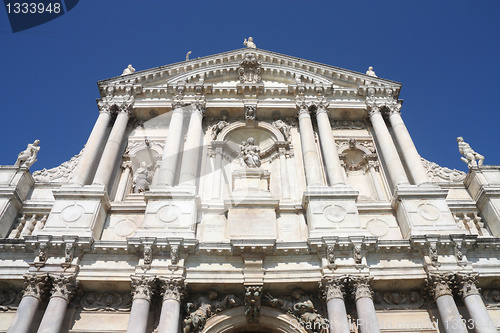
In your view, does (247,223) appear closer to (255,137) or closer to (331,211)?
(331,211)

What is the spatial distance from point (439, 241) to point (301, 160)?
5944 millimetres

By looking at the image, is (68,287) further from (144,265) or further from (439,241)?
(439,241)

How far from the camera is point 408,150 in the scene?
15438mm

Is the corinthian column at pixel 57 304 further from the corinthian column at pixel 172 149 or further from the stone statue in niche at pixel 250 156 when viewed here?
the stone statue in niche at pixel 250 156

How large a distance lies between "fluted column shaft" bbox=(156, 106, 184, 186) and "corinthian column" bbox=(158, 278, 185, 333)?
3.77m

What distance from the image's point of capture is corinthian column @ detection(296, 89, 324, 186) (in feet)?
47.0

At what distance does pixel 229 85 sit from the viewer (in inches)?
719

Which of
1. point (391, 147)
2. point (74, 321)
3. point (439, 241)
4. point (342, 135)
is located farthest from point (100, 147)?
point (439, 241)

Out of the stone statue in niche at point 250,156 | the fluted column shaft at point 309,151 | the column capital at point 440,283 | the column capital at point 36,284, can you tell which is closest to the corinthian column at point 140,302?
the column capital at point 36,284

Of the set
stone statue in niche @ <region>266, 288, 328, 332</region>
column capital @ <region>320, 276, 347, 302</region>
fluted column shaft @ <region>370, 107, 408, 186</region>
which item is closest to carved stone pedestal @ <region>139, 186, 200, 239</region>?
stone statue in niche @ <region>266, 288, 328, 332</region>

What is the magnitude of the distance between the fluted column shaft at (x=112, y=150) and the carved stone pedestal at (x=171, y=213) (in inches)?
82.1

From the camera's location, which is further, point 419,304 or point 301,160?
point 301,160

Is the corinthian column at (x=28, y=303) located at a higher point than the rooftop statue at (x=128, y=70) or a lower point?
lower

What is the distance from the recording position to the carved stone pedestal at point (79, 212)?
1215cm
